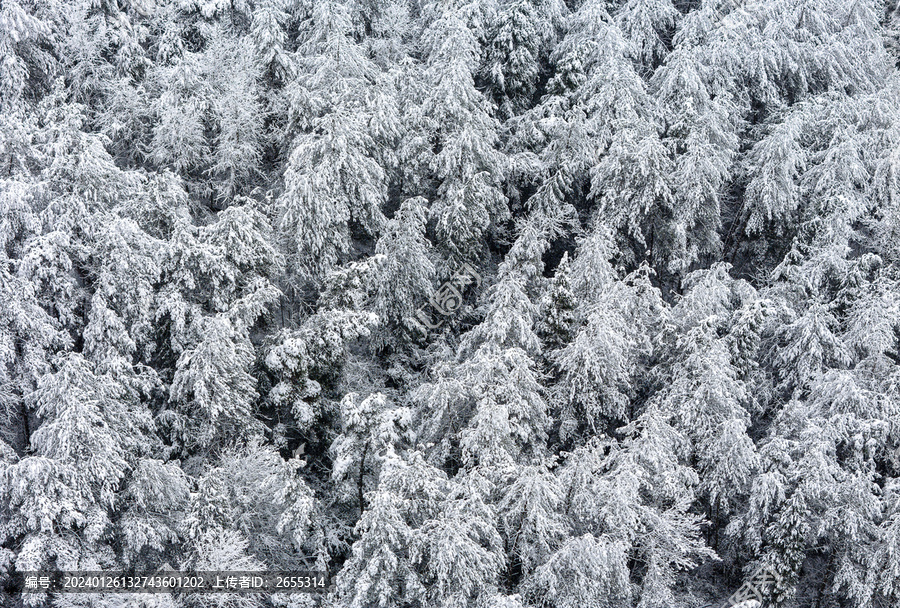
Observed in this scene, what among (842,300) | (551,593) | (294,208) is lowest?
(551,593)

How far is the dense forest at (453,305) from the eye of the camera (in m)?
19.3

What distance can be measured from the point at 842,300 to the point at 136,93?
24953 mm

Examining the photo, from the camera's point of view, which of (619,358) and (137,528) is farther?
(619,358)

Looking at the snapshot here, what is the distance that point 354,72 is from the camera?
2770 centimetres

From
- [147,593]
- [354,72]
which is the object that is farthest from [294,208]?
[147,593]

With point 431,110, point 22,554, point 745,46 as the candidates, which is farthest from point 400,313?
point 745,46

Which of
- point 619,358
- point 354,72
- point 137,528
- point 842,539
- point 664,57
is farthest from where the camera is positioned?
point 664,57

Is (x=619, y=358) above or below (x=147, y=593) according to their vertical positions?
above

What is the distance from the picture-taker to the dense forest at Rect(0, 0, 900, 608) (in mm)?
19328

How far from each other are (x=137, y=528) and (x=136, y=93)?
1626 cm

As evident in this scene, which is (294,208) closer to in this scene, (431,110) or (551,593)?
(431,110)

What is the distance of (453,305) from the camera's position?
2777 cm

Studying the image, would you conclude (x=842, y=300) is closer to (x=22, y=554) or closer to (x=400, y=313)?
(x=400, y=313)

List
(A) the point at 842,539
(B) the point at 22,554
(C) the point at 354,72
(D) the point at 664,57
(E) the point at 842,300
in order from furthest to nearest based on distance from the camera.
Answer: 1. (D) the point at 664,57
2. (C) the point at 354,72
3. (E) the point at 842,300
4. (A) the point at 842,539
5. (B) the point at 22,554
